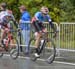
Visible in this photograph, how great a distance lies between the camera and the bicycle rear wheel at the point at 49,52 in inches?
576

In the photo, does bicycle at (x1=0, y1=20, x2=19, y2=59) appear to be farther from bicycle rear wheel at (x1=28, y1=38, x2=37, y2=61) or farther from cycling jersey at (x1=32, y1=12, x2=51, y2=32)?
cycling jersey at (x1=32, y1=12, x2=51, y2=32)

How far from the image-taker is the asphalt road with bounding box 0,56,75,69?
13695 millimetres

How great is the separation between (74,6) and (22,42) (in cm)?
931

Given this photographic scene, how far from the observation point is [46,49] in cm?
1533

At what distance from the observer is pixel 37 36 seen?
14.9m

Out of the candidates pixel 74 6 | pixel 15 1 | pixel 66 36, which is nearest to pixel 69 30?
pixel 66 36

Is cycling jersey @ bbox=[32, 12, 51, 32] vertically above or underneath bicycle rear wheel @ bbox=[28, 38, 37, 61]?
above

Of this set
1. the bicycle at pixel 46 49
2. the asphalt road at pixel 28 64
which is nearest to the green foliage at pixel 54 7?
the bicycle at pixel 46 49

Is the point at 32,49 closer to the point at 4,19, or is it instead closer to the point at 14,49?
the point at 14,49

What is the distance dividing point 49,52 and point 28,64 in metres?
0.96

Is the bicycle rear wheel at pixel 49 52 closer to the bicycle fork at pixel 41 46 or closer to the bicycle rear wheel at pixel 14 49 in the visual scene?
the bicycle fork at pixel 41 46

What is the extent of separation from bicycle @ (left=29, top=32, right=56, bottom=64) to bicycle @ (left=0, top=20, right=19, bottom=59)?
2.78ft

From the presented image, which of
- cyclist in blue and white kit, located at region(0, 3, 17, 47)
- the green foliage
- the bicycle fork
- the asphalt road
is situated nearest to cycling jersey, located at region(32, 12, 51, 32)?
the bicycle fork

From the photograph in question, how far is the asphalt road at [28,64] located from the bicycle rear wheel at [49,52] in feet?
0.53
